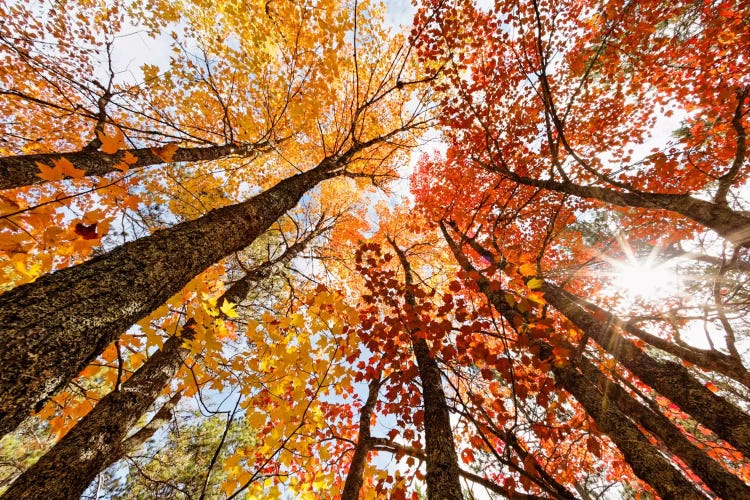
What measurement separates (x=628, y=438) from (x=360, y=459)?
290cm

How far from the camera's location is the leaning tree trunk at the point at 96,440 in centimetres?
227

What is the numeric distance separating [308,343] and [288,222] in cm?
807

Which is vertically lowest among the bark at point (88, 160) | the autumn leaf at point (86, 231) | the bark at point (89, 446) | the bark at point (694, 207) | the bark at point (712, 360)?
the bark at point (89, 446)

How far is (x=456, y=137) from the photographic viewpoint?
8.90 m

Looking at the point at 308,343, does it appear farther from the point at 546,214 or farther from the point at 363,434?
the point at 546,214

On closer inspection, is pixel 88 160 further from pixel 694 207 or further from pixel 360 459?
pixel 694 207

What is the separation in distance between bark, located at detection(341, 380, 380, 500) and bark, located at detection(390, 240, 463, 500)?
1123 millimetres

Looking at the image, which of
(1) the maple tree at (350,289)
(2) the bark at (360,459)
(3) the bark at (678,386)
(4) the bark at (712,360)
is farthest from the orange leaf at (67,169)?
(4) the bark at (712,360)

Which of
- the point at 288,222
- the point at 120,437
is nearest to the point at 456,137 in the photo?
the point at 288,222

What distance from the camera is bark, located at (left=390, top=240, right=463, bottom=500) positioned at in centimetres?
235

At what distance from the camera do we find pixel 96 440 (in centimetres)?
261

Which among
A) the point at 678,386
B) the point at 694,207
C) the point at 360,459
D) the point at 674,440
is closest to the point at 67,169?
the point at 360,459

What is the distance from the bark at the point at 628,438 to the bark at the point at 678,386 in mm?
659

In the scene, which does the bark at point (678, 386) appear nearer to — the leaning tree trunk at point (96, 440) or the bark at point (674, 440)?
the bark at point (674, 440)
